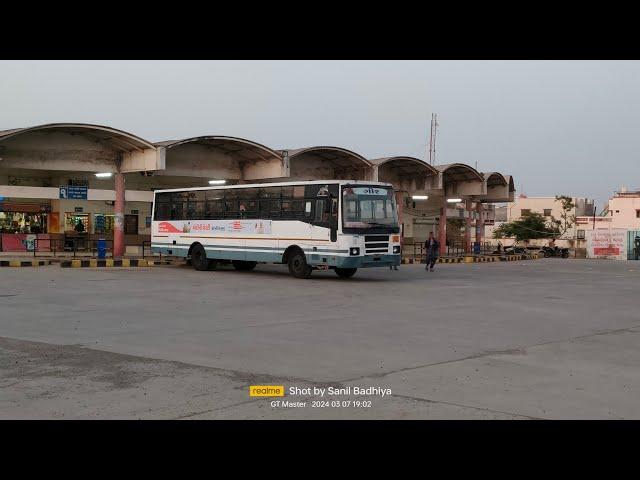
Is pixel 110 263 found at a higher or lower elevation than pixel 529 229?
lower

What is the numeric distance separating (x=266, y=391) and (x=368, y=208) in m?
15.9

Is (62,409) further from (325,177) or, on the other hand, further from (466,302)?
(325,177)

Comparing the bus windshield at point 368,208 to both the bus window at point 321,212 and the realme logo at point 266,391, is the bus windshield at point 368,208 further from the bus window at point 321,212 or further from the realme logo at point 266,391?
the realme logo at point 266,391

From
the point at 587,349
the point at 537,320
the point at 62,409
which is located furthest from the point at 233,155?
the point at 62,409

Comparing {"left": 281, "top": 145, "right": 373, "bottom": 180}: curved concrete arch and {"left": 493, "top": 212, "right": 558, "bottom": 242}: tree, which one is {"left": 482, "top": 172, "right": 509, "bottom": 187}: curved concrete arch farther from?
{"left": 493, "top": 212, "right": 558, "bottom": 242}: tree

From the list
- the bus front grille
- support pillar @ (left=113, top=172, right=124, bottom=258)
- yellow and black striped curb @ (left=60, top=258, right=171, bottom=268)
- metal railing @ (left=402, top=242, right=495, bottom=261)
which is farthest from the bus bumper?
metal railing @ (left=402, top=242, right=495, bottom=261)

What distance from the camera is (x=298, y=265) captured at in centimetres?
2341

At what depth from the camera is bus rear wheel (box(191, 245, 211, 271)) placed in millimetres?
26828

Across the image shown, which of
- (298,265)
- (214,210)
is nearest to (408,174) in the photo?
(214,210)

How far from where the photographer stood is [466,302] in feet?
53.4

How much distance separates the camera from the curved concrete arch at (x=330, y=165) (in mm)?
35219

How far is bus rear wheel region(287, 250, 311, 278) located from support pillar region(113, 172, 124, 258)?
10.4 metres

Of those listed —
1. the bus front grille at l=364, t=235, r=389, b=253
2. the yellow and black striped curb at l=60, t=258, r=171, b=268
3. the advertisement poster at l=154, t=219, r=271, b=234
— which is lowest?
the yellow and black striped curb at l=60, t=258, r=171, b=268

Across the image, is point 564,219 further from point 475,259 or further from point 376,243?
point 376,243
